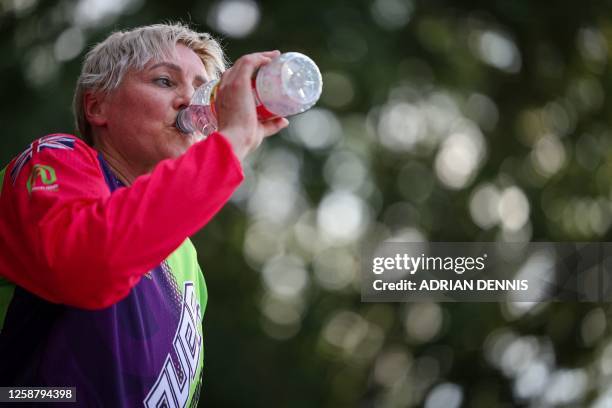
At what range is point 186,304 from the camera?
95.9 inches

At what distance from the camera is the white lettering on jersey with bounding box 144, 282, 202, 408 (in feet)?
7.38

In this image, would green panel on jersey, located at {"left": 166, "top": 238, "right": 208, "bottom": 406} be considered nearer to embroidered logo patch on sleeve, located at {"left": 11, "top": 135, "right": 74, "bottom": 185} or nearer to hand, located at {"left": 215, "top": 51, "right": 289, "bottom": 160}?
embroidered logo patch on sleeve, located at {"left": 11, "top": 135, "right": 74, "bottom": 185}

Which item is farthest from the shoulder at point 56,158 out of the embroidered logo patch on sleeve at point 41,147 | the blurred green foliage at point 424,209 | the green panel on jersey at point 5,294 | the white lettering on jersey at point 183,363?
the blurred green foliage at point 424,209

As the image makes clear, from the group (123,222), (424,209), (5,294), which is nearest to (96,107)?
(5,294)

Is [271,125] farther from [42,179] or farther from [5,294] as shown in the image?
[5,294]

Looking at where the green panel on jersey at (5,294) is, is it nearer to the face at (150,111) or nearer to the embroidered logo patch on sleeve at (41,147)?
the embroidered logo patch on sleeve at (41,147)

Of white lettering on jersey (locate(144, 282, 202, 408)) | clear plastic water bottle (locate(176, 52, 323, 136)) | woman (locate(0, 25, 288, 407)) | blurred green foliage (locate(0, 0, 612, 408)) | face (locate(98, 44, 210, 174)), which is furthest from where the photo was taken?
blurred green foliage (locate(0, 0, 612, 408))

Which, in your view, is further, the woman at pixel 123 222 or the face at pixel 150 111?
the face at pixel 150 111

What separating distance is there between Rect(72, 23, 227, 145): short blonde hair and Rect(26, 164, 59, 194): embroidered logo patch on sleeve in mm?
545

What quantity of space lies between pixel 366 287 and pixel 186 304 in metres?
5.16

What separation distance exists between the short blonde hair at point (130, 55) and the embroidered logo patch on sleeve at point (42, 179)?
545mm

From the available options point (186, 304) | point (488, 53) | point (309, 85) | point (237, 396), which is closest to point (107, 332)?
point (186, 304)

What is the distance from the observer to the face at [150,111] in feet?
7.97

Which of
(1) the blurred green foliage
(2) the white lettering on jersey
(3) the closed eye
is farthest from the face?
(1) the blurred green foliage
